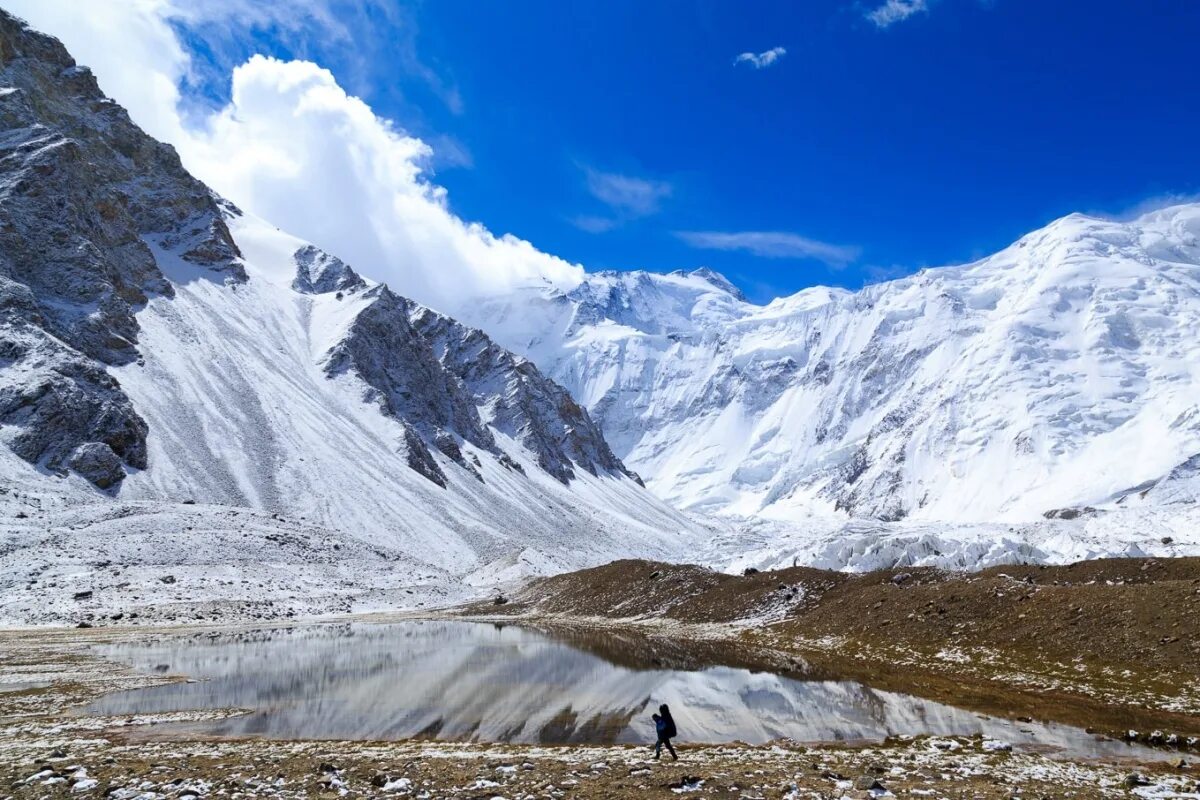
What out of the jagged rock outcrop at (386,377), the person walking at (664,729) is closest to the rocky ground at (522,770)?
the person walking at (664,729)

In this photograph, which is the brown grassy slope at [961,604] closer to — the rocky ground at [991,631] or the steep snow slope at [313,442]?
the rocky ground at [991,631]

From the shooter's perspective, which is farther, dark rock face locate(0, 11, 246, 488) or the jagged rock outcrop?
the jagged rock outcrop

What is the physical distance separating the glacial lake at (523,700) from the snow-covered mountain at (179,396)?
149ft

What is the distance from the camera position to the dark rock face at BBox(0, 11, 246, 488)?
97.1 metres

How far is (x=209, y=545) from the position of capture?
8131cm

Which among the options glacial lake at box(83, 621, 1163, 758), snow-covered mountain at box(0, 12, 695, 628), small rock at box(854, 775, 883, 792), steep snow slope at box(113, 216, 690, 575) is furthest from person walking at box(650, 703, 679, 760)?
steep snow slope at box(113, 216, 690, 575)

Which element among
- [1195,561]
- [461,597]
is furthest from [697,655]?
[461,597]

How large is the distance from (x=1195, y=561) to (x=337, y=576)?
3146 inches

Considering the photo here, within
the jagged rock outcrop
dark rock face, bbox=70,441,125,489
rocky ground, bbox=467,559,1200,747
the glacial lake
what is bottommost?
dark rock face, bbox=70,441,125,489

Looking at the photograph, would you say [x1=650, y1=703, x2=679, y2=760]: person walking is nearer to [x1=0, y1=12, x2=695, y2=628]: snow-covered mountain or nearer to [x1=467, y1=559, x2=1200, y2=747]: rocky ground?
[x1=467, y1=559, x2=1200, y2=747]: rocky ground

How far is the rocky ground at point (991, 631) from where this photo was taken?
86.2ft

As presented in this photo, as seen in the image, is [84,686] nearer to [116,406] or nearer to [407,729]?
[407,729]

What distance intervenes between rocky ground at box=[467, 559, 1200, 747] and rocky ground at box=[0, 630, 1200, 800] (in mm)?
6529

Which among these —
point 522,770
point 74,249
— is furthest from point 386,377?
point 522,770
